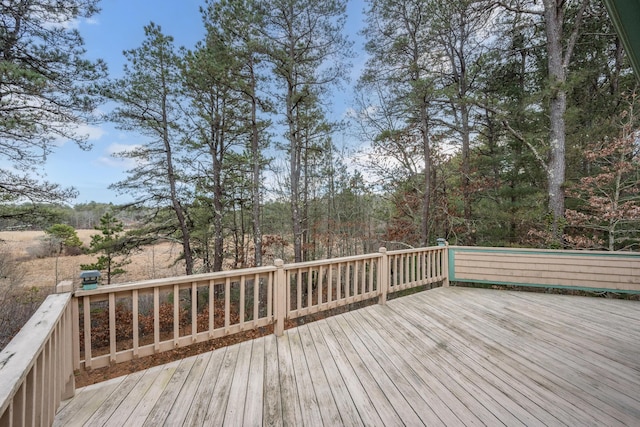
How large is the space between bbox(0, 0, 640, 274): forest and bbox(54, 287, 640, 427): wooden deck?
383 cm

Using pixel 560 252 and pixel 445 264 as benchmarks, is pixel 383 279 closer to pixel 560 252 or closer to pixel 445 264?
pixel 445 264

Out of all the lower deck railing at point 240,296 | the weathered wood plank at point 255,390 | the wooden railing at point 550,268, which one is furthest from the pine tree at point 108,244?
the wooden railing at point 550,268

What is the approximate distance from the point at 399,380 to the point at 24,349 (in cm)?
229

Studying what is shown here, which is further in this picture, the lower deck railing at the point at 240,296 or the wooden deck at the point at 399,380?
the wooden deck at the point at 399,380

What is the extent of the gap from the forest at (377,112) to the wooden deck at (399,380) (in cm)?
383

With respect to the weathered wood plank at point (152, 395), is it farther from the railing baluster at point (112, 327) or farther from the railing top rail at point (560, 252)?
the railing top rail at point (560, 252)

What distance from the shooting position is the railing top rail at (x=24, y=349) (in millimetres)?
823

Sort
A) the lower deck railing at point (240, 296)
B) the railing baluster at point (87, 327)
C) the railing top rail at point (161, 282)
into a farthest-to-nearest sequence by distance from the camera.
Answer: the railing top rail at point (161, 282) → the railing baluster at point (87, 327) → the lower deck railing at point (240, 296)

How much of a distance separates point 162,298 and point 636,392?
1314 centimetres

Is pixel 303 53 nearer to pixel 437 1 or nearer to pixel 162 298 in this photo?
pixel 437 1

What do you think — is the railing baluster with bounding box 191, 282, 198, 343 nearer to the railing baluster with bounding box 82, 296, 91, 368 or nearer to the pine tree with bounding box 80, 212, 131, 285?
the railing baluster with bounding box 82, 296, 91, 368

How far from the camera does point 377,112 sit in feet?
24.3

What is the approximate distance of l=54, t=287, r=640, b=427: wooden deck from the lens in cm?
162

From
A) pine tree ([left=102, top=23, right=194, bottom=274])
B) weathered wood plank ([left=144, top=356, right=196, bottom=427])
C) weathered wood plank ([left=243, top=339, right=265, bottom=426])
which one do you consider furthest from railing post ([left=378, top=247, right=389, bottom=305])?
pine tree ([left=102, top=23, right=194, bottom=274])
